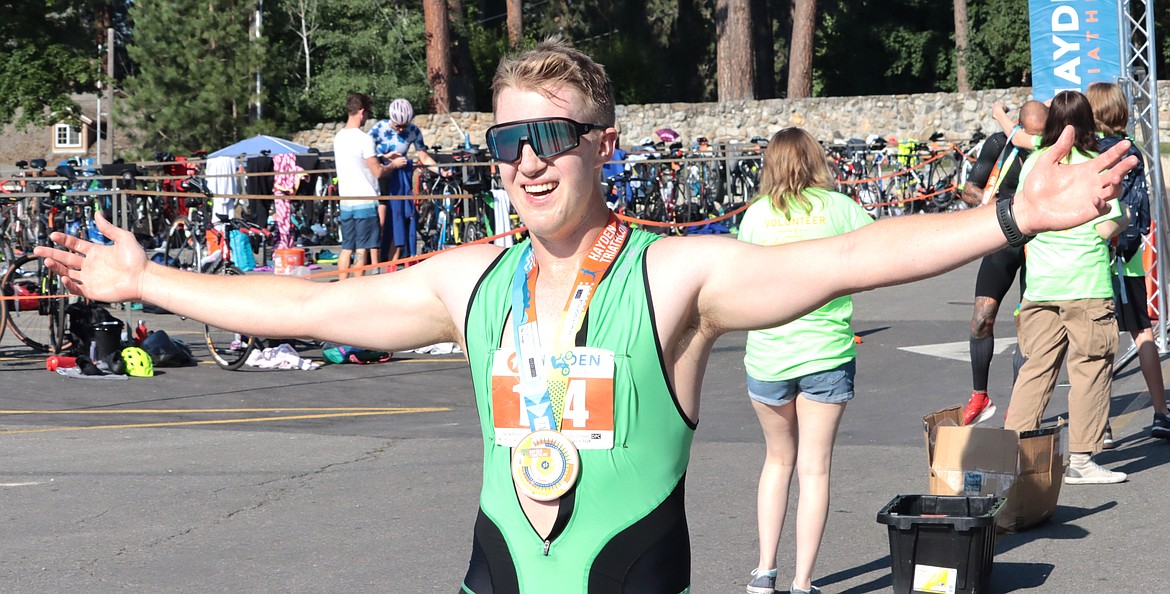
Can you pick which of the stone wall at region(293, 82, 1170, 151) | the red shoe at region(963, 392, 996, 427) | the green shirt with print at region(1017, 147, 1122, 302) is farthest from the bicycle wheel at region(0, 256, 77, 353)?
the stone wall at region(293, 82, 1170, 151)

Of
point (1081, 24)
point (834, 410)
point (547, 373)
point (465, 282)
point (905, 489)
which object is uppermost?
point (1081, 24)

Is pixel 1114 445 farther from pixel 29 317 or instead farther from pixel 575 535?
pixel 29 317

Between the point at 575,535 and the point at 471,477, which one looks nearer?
the point at 575,535

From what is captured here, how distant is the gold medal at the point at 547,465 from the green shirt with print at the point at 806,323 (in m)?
2.64

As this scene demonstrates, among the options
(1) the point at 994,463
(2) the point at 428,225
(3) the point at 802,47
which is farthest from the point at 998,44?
(1) the point at 994,463

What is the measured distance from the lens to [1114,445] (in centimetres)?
773

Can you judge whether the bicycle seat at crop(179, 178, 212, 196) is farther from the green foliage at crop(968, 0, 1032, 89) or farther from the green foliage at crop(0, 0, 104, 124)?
the green foliage at crop(968, 0, 1032, 89)

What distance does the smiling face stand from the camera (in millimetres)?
2557

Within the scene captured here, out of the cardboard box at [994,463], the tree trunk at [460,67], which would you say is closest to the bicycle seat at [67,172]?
the cardboard box at [994,463]

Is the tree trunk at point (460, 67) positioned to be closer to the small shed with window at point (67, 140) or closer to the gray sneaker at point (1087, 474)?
the gray sneaker at point (1087, 474)

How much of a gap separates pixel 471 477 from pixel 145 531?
68.1 inches

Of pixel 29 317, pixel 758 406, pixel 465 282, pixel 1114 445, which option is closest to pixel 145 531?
pixel 758 406

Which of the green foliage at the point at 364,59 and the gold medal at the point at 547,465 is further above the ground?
the green foliage at the point at 364,59

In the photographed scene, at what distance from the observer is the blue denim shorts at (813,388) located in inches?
201
